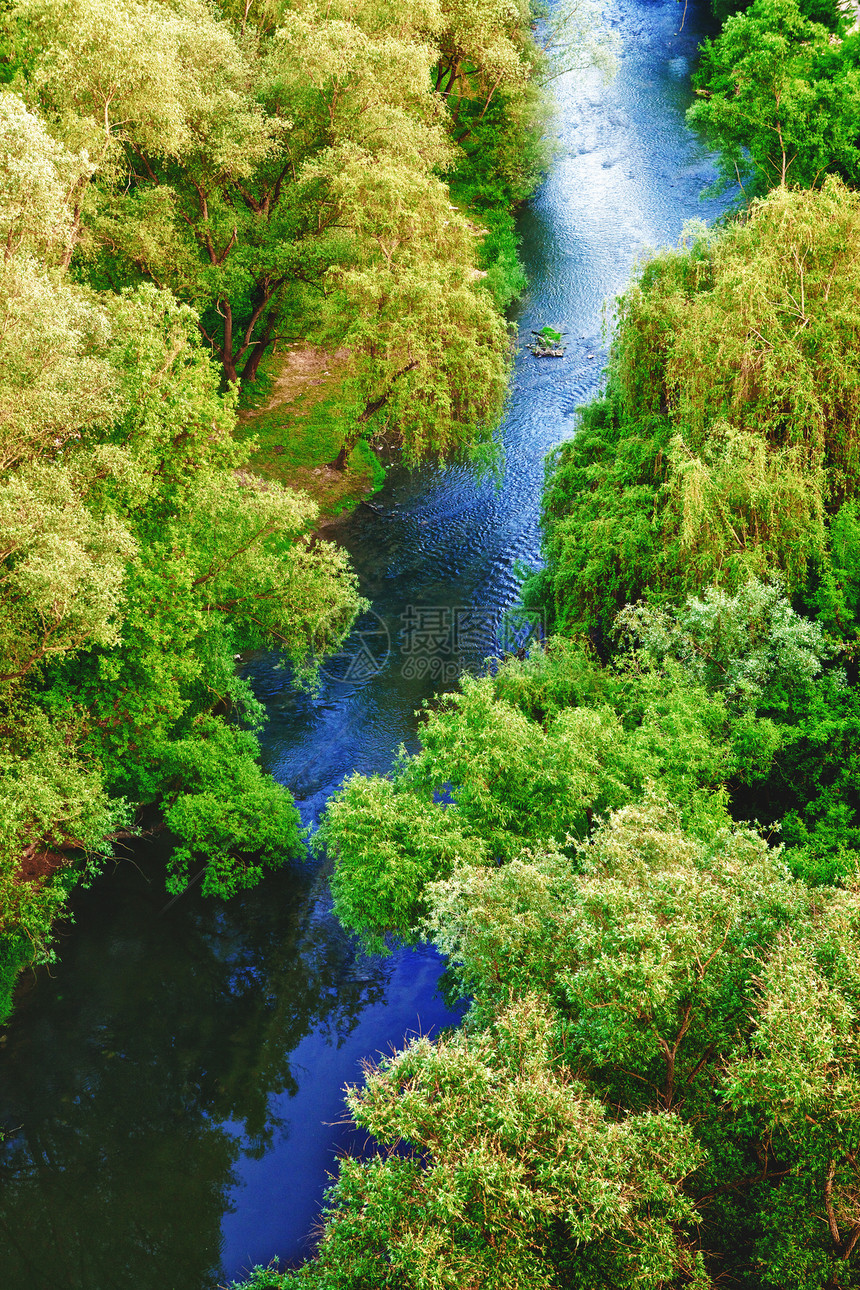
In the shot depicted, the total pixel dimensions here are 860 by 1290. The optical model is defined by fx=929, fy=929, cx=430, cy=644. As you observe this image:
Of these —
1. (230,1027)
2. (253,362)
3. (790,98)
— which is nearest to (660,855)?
(230,1027)

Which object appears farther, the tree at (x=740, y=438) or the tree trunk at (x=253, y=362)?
the tree trunk at (x=253, y=362)

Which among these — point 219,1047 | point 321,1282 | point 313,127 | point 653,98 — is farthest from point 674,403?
point 653,98

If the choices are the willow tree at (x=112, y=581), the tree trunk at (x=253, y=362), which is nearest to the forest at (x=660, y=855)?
the willow tree at (x=112, y=581)

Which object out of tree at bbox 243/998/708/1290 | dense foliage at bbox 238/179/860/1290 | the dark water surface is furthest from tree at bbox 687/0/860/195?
tree at bbox 243/998/708/1290

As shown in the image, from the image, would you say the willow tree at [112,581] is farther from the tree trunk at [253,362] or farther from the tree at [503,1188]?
the tree trunk at [253,362]

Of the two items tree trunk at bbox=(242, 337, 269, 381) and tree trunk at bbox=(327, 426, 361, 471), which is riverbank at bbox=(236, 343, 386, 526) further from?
tree trunk at bbox=(242, 337, 269, 381)
